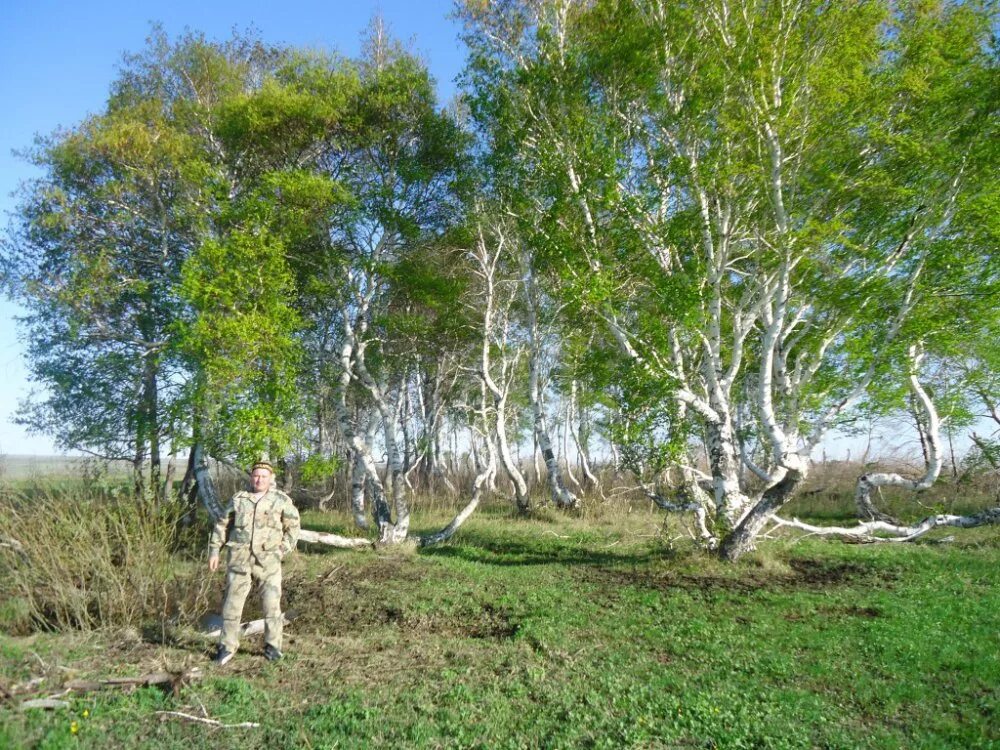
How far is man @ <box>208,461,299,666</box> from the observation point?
21.2 feet

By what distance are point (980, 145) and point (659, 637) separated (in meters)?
9.94

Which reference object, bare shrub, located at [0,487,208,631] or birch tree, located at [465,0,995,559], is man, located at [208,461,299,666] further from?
birch tree, located at [465,0,995,559]

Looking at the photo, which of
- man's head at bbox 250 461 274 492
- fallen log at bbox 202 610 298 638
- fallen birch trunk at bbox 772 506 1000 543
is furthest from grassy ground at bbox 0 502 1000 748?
man's head at bbox 250 461 274 492

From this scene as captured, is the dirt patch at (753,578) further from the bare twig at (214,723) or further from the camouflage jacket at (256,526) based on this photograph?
the bare twig at (214,723)

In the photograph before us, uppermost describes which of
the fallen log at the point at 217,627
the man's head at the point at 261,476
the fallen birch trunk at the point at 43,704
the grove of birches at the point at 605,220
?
the grove of birches at the point at 605,220

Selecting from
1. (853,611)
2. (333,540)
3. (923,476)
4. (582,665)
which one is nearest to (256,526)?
(582,665)

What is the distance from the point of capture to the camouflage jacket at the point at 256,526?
6668mm

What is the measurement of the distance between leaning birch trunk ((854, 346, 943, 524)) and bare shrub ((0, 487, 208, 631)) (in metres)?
13.1

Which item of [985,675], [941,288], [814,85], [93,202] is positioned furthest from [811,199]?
[93,202]

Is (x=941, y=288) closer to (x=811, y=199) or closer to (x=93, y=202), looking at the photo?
(x=811, y=199)

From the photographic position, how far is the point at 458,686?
18.3ft

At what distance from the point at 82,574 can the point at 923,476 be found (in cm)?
1630

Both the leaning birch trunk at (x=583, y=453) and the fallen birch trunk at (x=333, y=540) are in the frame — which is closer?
the fallen birch trunk at (x=333, y=540)

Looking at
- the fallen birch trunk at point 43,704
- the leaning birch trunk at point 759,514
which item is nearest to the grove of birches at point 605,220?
the leaning birch trunk at point 759,514
